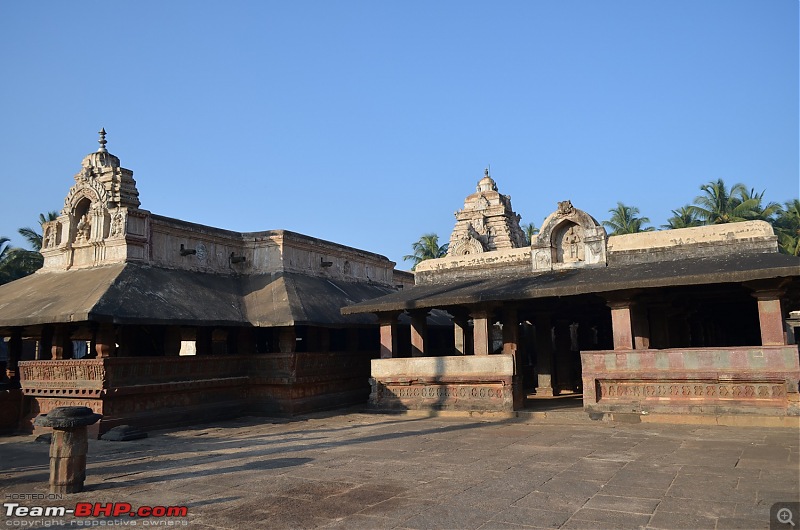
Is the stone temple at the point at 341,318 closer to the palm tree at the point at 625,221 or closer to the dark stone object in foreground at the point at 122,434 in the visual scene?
the dark stone object in foreground at the point at 122,434

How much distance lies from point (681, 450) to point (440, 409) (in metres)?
7.35

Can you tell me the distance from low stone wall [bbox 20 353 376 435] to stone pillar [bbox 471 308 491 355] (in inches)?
196

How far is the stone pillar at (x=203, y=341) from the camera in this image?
1703cm

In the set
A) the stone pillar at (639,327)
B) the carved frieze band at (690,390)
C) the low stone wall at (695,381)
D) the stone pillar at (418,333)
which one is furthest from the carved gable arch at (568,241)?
the carved frieze band at (690,390)

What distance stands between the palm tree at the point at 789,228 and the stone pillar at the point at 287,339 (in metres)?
32.5

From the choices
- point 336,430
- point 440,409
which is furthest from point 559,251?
point 336,430

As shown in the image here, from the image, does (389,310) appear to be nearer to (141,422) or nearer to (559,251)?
(559,251)

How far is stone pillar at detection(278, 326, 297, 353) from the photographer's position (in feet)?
56.9

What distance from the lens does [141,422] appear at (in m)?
14.2

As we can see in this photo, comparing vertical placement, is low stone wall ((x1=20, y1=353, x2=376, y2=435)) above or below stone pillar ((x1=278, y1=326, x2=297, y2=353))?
below

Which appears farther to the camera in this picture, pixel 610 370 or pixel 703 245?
pixel 703 245

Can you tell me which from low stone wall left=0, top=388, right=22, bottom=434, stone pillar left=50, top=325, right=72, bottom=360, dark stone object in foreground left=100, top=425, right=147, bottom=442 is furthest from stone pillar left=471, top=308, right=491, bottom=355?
low stone wall left=0, top=388, right=22, bottom=434
